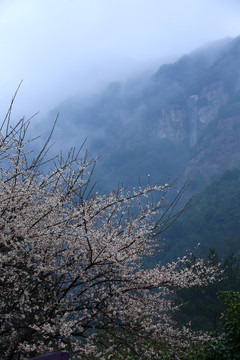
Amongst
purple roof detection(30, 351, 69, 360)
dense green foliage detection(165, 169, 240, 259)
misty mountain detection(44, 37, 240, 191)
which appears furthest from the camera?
misty mountain detection(44, 37, 240, 191)

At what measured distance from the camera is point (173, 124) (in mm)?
150125

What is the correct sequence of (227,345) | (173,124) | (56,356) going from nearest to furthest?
(56,356), (227,345), (173,124)

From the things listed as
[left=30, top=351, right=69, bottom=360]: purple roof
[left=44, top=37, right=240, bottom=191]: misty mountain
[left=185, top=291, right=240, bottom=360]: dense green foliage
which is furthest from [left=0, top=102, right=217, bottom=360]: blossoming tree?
[left=44, top=37, right=240, bottom=191]: misty mountain

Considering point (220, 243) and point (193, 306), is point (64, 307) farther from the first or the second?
point (220, 243)

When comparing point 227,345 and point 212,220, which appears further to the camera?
point 212,220

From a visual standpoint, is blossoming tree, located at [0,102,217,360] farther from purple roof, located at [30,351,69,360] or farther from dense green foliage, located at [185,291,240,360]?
dense green foliage, located at [185,291,240,360]

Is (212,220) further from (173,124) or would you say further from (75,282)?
(173,124)

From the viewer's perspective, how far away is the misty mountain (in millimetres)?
114875

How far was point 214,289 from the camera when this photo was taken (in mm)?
18312

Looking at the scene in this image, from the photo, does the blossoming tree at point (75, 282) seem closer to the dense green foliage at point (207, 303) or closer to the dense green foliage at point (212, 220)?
the dense green foliage at point (207, 303)

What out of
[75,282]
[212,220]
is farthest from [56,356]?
[212,220]

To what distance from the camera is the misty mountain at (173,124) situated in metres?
115

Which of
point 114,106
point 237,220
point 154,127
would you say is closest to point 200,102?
point 154,127

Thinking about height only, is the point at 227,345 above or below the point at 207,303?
below
